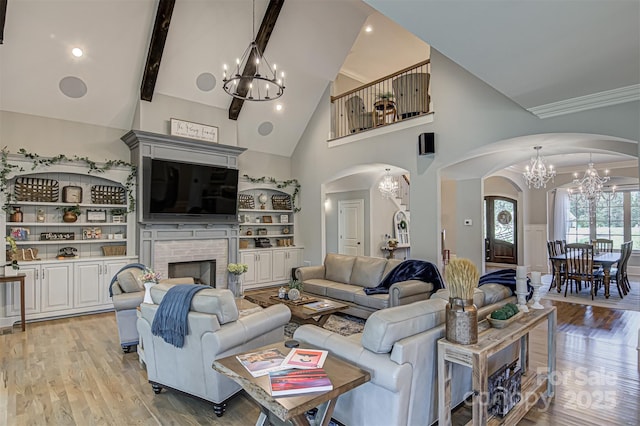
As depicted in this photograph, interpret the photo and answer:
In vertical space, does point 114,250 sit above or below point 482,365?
above

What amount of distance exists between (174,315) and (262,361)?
3.41ft

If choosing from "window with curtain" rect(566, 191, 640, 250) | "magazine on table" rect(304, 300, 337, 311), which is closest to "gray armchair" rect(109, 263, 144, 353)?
"magazine on table" rect(304, 300, 337, 311)

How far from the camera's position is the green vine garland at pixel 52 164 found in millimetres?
5305

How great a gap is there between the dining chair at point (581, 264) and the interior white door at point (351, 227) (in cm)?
440

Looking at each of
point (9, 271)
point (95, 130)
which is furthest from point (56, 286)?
point (95, 130)

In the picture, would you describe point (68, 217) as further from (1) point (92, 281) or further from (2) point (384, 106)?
(2) point (384, 106)

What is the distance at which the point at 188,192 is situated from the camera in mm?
6781

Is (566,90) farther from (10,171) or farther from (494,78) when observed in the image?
(10,171)

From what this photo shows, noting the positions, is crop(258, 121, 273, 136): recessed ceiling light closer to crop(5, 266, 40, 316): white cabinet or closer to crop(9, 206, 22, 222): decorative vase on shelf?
crop(9, 206, 22, 222): decorative vase on shelf

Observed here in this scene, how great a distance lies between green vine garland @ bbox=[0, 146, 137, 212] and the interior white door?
16.9ft

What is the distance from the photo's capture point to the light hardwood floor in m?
2.71

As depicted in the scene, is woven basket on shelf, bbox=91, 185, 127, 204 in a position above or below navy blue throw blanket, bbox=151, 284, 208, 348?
above

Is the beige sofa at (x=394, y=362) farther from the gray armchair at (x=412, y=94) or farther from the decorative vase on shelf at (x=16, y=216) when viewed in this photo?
the decorative vase on shelf at (x=16, y=216)

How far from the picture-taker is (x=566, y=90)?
12.5 ft
